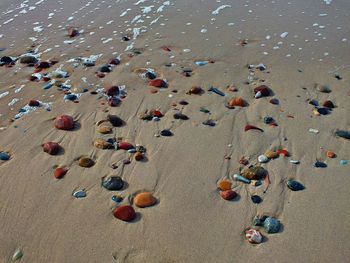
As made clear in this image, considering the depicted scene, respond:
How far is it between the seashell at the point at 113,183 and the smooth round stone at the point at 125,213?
0.83 ft

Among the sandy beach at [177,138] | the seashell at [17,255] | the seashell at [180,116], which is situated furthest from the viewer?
the seashell at [180,116]

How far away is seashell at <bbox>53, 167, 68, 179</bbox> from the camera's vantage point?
3492 mm

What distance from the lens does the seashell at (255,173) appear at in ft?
11.4

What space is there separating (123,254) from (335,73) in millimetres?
3392

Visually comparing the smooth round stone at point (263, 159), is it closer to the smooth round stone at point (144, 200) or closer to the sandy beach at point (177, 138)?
the sandy beach at point (177, 138)

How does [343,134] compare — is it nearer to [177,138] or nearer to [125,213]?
[177,138]

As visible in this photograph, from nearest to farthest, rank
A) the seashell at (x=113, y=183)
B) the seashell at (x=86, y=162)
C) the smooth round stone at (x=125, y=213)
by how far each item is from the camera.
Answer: the smooth round stone at (x=125, y=213)
the seashell at (x=113, y=183)
the seashell at (x=86, y=162)

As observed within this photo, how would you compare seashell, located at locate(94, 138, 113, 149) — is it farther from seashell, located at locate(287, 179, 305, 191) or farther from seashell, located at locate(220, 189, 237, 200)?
seashell, located at locate(287, 179, 305, 191)

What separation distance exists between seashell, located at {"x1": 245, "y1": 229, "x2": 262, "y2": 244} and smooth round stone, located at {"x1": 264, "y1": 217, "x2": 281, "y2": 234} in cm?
8

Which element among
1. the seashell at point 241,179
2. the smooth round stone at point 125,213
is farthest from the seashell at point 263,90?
the smooth round stone at point 125,213

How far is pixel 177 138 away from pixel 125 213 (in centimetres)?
106

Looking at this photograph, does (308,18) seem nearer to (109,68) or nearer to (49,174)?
(109,68)

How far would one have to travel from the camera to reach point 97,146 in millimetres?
3811

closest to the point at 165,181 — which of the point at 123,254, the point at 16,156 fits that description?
the point at 123,254
